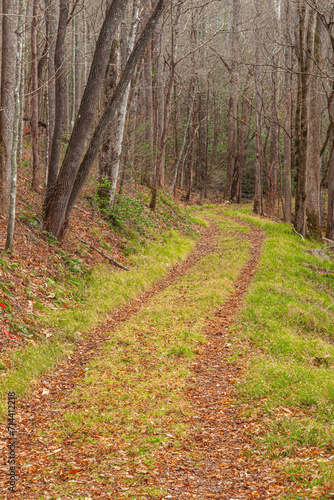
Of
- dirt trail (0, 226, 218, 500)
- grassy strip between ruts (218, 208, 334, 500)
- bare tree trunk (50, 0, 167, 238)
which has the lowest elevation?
dirt trail (0, 226, 218, 500)

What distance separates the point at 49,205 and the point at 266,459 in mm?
7755

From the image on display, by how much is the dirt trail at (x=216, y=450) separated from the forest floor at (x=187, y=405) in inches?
0.6

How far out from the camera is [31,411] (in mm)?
5191

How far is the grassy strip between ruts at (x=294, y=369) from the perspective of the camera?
13.5 ft

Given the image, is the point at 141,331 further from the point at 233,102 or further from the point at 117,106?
the point at 233,102

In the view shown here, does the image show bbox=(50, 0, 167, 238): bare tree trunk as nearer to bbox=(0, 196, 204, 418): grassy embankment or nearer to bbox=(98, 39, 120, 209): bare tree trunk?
bbox=(0, 196, 204, 418): grassy embankment

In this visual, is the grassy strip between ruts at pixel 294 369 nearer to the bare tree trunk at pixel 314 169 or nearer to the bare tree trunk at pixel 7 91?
the bare tree trunk at pixel 314 169

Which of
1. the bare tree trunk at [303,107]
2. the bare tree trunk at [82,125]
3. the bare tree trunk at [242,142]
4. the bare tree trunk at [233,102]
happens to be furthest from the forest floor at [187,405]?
the bare tree trunk at [242,142]

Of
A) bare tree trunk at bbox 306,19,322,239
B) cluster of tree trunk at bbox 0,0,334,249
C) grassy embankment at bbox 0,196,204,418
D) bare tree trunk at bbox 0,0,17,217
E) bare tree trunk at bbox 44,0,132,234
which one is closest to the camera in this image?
grassy embankment at bbox 0,196,204,418

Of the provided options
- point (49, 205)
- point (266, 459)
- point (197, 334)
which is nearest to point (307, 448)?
point (266, 459)

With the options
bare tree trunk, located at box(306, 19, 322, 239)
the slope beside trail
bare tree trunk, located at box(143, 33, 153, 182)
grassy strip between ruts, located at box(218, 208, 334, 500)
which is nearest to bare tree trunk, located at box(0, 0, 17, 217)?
the slope beside trail

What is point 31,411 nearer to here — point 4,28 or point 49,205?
point 49,205

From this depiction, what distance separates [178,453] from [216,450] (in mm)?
411

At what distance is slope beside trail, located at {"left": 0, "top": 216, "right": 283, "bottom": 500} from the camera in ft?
12.3
